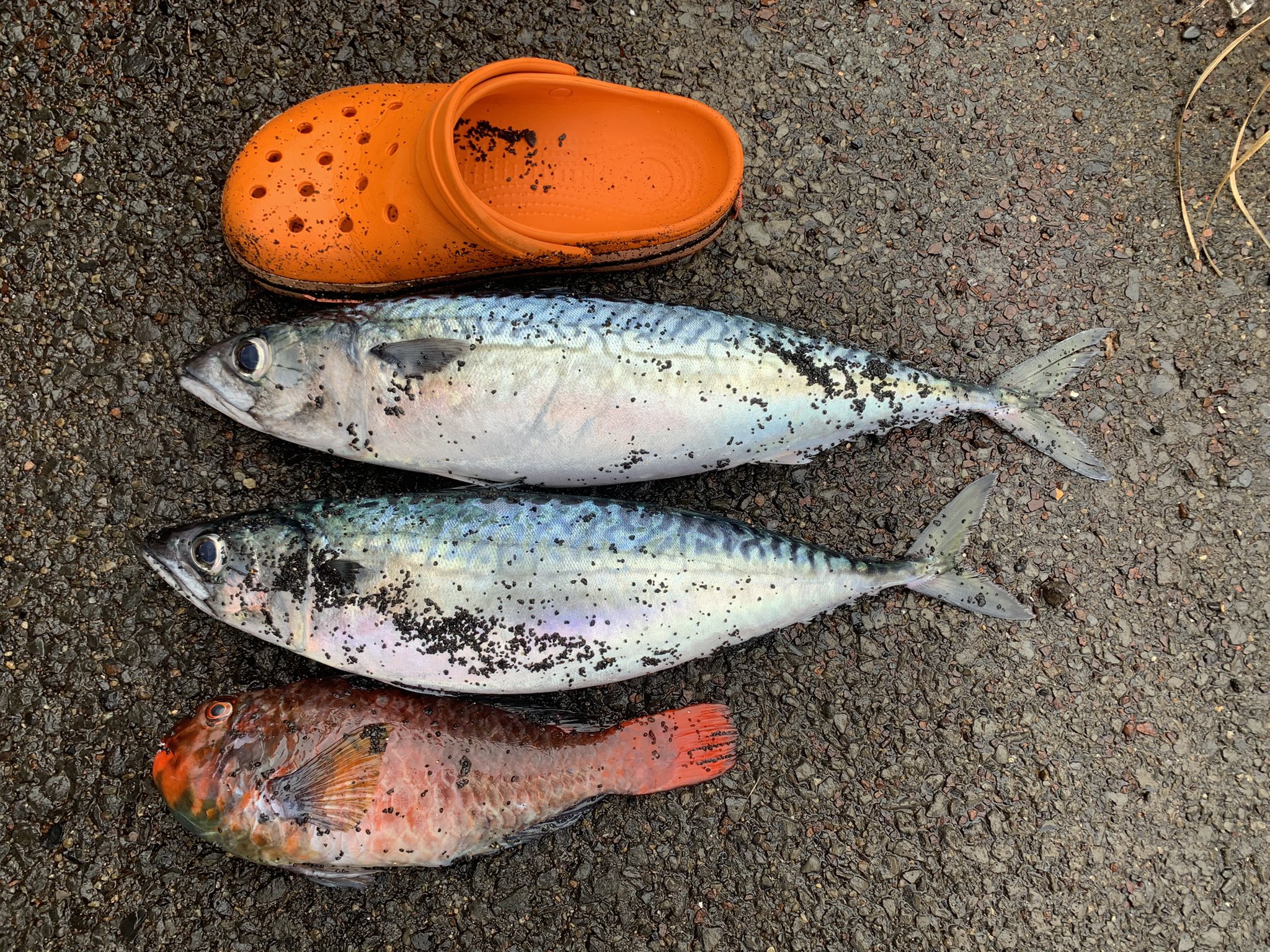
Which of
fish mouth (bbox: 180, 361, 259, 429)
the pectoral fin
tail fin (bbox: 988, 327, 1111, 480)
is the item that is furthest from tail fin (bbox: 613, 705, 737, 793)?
fish mouth (bbox: 180, 361, 259, 429)

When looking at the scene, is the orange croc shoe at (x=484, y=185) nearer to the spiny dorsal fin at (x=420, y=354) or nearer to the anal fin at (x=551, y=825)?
the spiny dorsal fin at (x=420, y=354)

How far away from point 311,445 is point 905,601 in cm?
230

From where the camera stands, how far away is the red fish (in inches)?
94.8

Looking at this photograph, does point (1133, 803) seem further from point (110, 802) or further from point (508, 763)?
point (110, 802)

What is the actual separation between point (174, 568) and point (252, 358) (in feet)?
2.45

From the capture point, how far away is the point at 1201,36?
3.12 metres

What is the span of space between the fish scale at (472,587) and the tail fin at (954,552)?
69cm

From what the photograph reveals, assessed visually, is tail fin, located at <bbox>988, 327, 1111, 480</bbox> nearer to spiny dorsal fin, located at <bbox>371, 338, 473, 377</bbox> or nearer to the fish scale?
the fish scale

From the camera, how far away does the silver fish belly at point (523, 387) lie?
250cm

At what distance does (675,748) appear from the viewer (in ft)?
8.89

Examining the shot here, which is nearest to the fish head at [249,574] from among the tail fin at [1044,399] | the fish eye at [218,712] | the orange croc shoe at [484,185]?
the fish eye at [218,712]

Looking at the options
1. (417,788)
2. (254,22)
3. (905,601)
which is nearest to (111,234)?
(254,22)

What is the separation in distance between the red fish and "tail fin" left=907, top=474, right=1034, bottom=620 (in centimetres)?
124

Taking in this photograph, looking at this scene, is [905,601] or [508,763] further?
[905,601]
